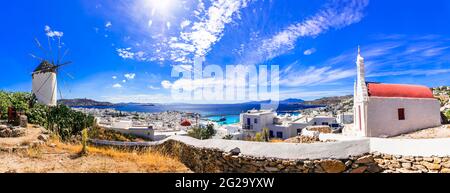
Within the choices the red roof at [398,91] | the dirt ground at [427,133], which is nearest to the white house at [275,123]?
the red roof at [398,91]

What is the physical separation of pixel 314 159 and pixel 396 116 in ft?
23.8

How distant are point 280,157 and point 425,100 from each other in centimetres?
916

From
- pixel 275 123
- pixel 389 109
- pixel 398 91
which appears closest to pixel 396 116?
pixel 389 109

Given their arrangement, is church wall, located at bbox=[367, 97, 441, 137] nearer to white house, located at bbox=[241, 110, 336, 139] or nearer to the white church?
the white church

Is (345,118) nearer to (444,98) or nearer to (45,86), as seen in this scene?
(444,98)

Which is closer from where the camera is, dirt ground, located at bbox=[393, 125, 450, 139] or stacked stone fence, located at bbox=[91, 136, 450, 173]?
stacked stone fence, located at bbox=[91, 136, 450, 173]

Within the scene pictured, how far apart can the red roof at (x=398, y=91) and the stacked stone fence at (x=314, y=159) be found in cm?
546

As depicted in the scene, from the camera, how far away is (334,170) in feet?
10.8

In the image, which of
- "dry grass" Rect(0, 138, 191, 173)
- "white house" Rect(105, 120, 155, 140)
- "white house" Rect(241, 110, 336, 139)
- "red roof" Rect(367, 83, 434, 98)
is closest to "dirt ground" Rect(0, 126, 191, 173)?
"dry grass" Rect(0, 138, 191, 173)

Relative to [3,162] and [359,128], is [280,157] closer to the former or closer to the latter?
[3,162]

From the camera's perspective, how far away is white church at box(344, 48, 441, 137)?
8.59 metres

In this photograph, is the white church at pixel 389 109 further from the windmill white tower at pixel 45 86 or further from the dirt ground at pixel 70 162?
the windmill white tower at pixel 45 86

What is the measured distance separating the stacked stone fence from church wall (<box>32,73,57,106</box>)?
7.43m
